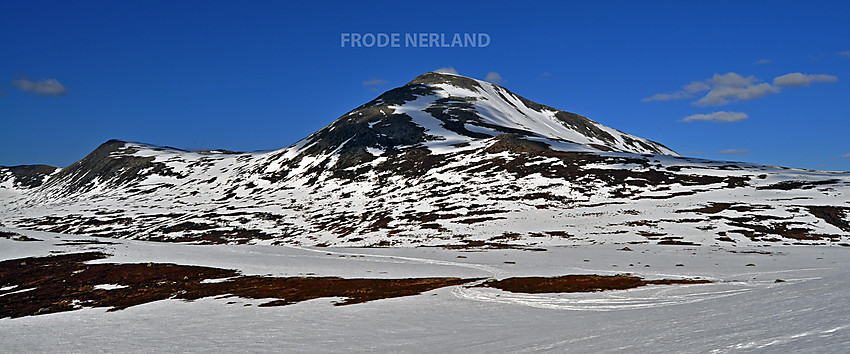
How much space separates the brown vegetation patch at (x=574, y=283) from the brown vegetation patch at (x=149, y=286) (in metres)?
4.61

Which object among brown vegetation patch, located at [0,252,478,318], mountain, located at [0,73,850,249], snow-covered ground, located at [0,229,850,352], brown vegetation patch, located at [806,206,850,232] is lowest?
snow-covered ground, located at [0,229,850,352]

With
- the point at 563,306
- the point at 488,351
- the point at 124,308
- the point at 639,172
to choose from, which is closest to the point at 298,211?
the point at 639,172

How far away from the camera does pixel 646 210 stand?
98.5m

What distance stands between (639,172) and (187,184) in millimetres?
157212

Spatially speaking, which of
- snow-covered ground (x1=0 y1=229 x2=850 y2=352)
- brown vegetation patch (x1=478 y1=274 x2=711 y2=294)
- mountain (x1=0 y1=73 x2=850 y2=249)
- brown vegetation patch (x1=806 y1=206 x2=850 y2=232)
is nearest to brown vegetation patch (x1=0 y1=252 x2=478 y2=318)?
snow-covered ground (x1=0 y1=229 x2=850 y2=352)

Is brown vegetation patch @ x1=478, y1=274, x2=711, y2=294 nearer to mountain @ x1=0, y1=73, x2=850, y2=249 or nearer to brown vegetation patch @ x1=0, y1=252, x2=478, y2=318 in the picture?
brown vegetation patch @ x1=0, y1=252, x2=478, y2=318

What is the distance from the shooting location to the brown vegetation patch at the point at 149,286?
125 feet

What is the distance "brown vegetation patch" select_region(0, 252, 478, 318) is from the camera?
38.0 m

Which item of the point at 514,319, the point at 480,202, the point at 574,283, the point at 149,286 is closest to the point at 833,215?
the point at 480,202

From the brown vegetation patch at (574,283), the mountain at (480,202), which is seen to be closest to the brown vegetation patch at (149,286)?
the brown vegetation patch at (574,283)

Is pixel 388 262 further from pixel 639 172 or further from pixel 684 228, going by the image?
pixel 639 172

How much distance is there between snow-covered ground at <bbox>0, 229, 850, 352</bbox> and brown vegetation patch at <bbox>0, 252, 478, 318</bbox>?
2.85m

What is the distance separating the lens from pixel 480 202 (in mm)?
120062

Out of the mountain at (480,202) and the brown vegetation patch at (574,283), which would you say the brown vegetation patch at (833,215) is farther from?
the brown vegetation patch at (574,283)
